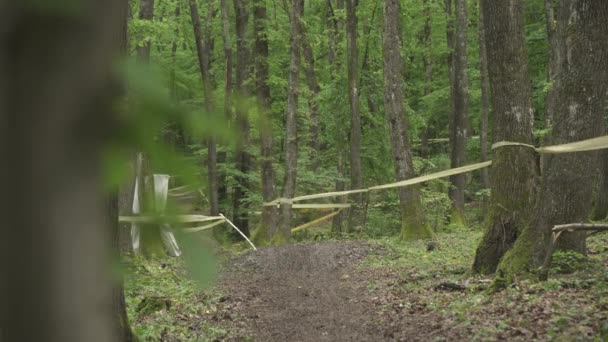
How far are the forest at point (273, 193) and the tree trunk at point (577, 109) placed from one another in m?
0.02

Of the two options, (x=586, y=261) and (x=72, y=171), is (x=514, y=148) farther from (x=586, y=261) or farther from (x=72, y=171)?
(x=72, y=171)

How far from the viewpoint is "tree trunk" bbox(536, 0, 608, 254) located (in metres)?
6.81

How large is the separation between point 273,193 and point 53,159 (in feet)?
58.8

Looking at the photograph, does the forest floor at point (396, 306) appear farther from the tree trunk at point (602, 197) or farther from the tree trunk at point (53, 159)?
the tree trunk at point (53, 159)

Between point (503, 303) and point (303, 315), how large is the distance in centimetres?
248

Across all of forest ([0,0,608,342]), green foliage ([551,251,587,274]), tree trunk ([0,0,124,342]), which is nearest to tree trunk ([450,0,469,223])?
forest ([0,0,608,342])

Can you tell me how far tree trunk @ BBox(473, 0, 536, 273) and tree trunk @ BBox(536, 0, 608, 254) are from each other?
3.33ft

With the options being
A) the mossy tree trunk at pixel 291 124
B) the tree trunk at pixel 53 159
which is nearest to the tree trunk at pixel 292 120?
the mossy tree trunk at pixel 291 124

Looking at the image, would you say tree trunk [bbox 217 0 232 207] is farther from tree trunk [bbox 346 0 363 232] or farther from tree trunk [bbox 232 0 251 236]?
tree trunk [bbox 346 0 363 232]

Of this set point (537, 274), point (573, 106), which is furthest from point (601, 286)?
point (573, 106)

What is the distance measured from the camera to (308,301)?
353 inches

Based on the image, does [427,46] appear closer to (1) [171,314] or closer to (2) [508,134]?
(2) [508,134]

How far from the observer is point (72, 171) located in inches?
31.4

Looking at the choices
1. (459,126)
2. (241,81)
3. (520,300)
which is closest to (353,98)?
(459,126)
